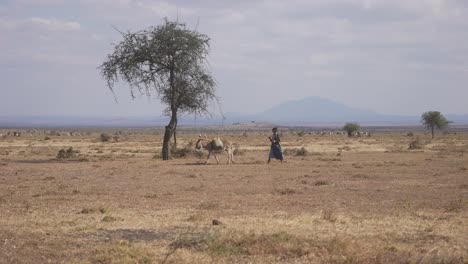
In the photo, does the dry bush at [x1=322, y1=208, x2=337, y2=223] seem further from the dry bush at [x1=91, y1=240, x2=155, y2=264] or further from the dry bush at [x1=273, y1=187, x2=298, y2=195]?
the dry bush at [x1=273, y1=187, x2=298, y2=195]

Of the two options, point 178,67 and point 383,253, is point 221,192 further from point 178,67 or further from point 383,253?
point 178,67

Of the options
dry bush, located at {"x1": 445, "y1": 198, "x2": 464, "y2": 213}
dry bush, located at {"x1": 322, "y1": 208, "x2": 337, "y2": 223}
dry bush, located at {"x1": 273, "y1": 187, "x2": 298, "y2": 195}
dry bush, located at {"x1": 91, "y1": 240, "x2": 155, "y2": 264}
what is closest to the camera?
dry bush, located at {"x1": 91, "y1": 240, "x2": 155, "y2": 264}

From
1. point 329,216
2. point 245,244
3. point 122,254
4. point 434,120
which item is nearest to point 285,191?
point 329,216

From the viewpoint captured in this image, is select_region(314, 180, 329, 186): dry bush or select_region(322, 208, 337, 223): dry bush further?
select_region(314, 180, 329, 186): dry bush

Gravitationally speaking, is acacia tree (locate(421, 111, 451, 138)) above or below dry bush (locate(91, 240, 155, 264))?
above

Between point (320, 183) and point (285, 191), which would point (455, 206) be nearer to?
point (285, 191)

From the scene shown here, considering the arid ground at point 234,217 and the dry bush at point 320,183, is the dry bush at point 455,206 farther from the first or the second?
the dry bush at point 320,183

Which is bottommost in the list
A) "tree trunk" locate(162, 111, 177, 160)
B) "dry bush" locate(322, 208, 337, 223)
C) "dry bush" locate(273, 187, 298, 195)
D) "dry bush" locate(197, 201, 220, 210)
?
"dry bush" locate(273, 187, 298, 195)

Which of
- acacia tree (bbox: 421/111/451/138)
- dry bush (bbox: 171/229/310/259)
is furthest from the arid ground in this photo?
acacia tree (bbox: 421/111/451/138)

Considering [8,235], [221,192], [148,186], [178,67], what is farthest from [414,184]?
[178,67]

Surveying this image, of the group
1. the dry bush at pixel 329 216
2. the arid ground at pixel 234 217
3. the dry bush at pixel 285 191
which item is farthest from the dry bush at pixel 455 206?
the dry bush at pixel 285 191

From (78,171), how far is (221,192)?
10.5 metres

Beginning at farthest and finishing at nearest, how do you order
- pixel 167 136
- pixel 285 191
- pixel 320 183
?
pixel 167 136, pixel 320 183, pixel 285 191

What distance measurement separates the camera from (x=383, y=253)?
10.3 m
